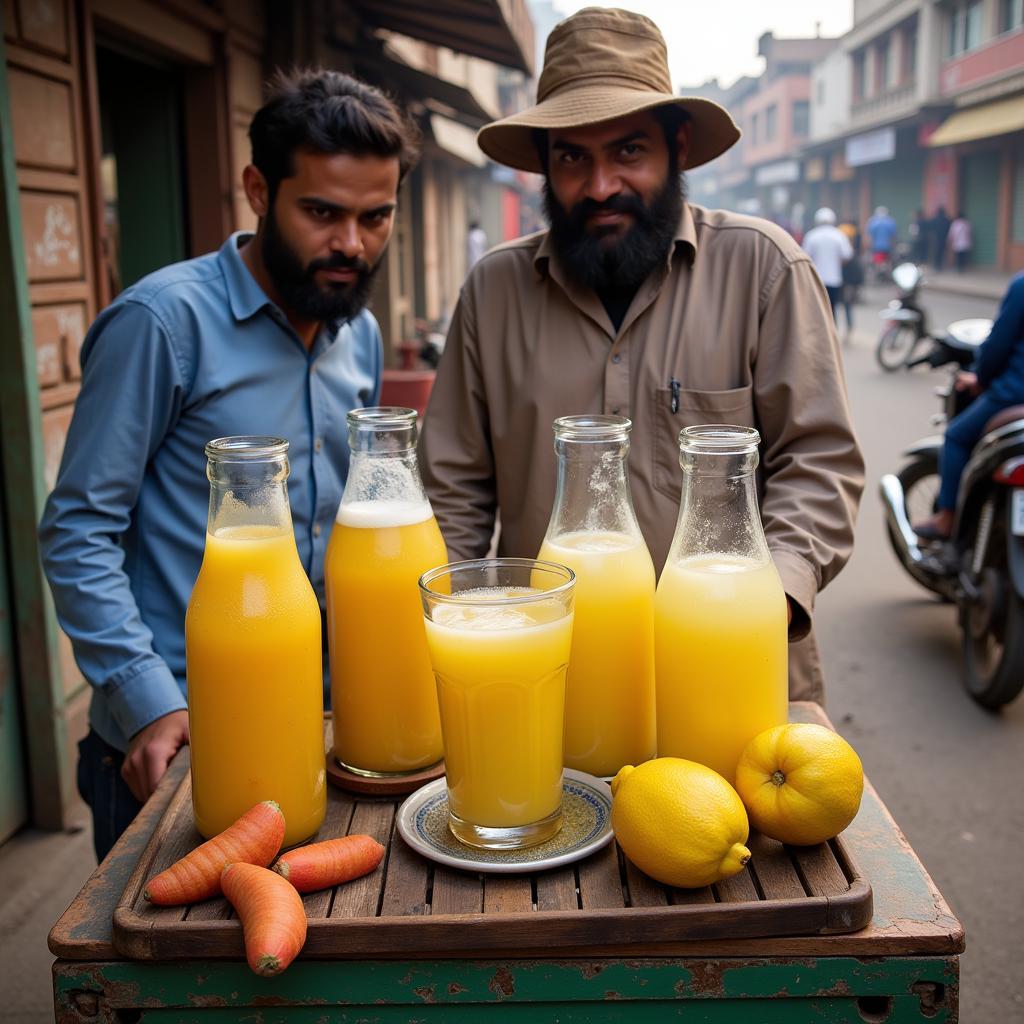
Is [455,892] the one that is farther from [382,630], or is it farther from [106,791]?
[106,791]

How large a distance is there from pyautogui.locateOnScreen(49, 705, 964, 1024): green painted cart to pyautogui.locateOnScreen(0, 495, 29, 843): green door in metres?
2.37

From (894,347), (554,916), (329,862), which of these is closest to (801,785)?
(554,916)

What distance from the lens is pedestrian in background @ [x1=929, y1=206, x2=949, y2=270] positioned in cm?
2705

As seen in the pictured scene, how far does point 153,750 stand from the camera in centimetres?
176

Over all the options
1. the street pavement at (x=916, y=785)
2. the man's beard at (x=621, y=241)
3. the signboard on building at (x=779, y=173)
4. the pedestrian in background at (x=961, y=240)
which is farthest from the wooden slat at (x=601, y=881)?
the signboard on building at (x=779, y=173)

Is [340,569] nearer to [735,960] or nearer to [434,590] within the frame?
[434,590]

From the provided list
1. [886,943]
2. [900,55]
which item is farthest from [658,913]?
[900,55]

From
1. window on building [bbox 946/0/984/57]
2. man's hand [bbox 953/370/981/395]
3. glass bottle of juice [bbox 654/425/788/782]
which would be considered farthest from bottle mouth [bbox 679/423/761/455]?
window on building [bbox 946/0/984/57]

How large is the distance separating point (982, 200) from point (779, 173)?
2344cm

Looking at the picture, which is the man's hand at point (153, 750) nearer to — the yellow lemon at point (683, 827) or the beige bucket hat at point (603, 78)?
the yellow lemon at point (683, 827)

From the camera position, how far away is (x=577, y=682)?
144 centimetres

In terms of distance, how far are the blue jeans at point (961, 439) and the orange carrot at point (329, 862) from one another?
412cm

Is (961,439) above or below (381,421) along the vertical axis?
below

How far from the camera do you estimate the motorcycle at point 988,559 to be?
418cm
